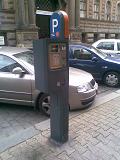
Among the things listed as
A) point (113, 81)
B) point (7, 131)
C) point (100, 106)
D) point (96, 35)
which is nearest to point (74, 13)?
point (96, 35)

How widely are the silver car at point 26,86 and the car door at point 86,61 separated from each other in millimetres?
2234

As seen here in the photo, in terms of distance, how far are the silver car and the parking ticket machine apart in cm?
129

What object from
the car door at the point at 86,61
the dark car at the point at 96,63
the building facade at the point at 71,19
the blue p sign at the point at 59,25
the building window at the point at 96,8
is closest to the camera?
the blue p sign at the point at 59,25

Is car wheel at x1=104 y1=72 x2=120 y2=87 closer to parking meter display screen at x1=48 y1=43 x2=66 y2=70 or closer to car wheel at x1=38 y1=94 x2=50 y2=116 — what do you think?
car wheel at x1=38 y1=94 x2=50 y2=116

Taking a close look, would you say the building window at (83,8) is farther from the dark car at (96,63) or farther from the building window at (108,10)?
the dark car at (96,63)

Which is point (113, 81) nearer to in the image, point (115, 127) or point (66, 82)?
point (115, 127)

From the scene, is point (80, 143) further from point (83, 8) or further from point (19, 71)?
point (83, 8)

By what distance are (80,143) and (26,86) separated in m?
1.85

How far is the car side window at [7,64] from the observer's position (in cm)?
486

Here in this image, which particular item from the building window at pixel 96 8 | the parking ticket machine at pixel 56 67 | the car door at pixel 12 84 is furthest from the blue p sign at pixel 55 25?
the building window at pixel 96 8

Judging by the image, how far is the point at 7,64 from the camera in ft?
16.3

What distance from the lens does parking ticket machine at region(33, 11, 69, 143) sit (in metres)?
2.92

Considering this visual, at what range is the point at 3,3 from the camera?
48.2 feet

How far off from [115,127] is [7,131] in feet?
6.85
